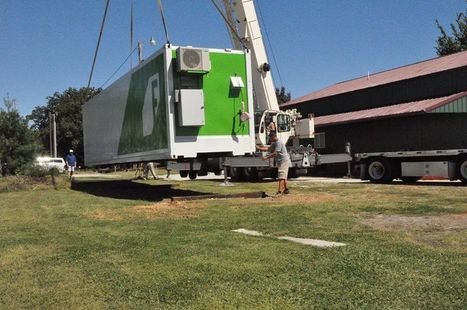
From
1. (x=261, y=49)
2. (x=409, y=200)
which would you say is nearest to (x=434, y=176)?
(x=409, y=200)

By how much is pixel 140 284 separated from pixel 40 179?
1791cm

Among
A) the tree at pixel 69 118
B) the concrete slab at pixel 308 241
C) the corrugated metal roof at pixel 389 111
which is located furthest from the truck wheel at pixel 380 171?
the tree at pixel 69 118

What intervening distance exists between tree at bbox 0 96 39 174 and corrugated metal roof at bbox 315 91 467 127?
15.6 m

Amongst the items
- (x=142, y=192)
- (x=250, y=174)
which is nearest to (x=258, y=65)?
(x=250, y=174)

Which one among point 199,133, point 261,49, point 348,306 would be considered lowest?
point 348,306

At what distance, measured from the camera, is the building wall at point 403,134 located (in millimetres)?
23734

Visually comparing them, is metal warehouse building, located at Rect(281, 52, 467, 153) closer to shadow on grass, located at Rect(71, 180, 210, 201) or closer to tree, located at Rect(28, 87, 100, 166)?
shadow on grass, located at Rect(71, 180, 210, 201)

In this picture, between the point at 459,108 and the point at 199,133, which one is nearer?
the point at 199,133

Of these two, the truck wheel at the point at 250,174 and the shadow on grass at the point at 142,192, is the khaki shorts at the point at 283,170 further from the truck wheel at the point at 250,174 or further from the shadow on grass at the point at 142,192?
the truck wheel at the point at 250,174

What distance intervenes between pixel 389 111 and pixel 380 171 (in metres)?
6.34

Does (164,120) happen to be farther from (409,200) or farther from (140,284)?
(140,284)

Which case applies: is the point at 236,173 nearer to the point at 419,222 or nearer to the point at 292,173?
the point at 292,173

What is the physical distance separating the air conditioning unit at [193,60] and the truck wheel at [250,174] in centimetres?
1029

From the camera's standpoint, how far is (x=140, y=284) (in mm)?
5250
